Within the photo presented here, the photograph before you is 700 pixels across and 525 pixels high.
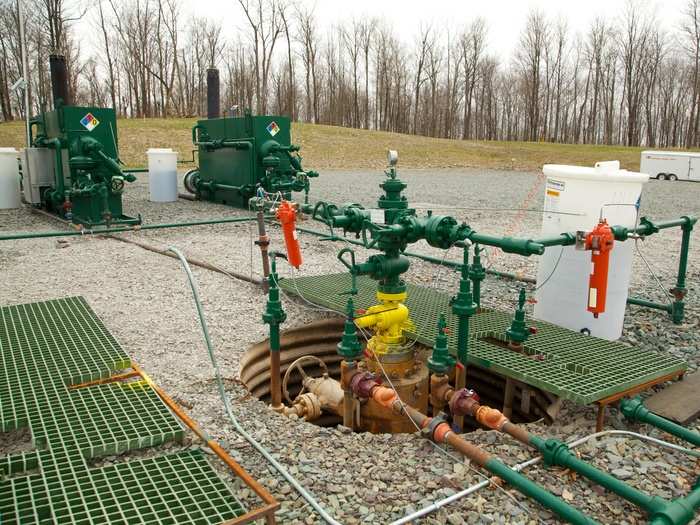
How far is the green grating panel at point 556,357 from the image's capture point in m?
3.15

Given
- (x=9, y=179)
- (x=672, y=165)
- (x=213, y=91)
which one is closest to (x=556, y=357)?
(x=9, y=179)

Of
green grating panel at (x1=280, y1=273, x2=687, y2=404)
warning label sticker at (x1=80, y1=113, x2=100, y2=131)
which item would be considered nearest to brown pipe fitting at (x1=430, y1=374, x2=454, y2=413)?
green grating panel at (x1=280, y1=273, x2=687, y2=404)

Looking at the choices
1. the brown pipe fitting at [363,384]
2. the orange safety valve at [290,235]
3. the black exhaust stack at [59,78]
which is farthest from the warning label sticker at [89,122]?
the brown pipe fitting at [363,384]

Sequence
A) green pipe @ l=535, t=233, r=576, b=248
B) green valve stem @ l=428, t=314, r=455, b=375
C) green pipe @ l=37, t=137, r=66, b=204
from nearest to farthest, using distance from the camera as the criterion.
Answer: green valve stem @ l=428, t=314, r=455, b=375 < green pipe @ l=535, t=233, r=576, b=248 < green pipe @ l=37, t=137, r=66, b=204

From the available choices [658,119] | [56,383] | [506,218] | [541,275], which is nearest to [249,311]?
[56,383]

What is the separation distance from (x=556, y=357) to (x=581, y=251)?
775 mm

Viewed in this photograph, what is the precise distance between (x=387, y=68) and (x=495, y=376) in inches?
1755

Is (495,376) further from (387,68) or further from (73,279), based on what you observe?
(387,68)

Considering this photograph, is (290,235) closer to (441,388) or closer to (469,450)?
(441,388)

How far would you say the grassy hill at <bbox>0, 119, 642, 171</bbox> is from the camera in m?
23.5

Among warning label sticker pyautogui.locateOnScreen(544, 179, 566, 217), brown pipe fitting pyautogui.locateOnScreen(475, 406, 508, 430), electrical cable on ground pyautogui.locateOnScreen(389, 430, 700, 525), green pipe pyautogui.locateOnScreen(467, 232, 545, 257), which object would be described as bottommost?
electrical cable on ground pyautogui.locateOnScreen(389, 430, 700, 525)

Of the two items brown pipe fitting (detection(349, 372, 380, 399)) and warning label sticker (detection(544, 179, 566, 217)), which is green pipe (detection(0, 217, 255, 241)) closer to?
brown pipe fitting (detection(349, 372, 380, 399))

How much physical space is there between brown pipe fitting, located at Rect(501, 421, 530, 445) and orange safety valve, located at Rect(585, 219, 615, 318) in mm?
864

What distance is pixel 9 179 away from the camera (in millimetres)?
10711
